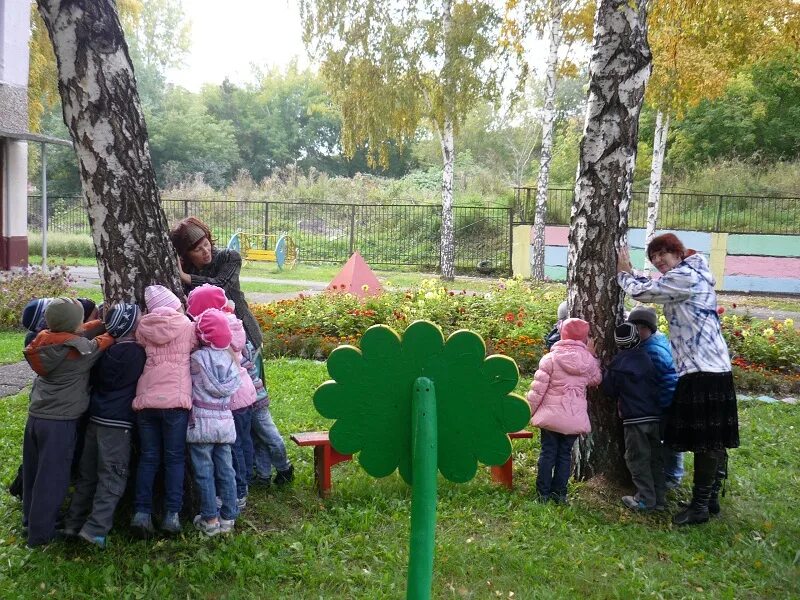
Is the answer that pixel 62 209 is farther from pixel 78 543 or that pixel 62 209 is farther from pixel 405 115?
pixel 78 543

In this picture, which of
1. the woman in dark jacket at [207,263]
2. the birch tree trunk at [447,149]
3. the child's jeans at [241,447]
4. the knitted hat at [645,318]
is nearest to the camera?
the child's jeans at [241,447]

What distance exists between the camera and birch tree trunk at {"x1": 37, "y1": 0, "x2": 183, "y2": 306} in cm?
362

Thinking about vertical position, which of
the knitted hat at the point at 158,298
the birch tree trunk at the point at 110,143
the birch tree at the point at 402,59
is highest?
the birch tree at the point at 402,59

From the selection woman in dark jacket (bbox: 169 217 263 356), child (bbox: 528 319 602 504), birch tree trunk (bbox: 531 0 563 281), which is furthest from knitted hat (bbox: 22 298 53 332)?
birch tree trunk (bbox: 531 0 563 281)

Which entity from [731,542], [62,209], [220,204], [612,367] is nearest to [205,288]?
[612,367]

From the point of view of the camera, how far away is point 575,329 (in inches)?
173

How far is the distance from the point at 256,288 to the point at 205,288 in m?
12.4

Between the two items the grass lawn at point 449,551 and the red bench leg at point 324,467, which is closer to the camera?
the grass lawn at point 449,551

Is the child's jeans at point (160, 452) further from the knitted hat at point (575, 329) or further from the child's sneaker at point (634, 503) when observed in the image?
the child's sneaker at point (634, 503)

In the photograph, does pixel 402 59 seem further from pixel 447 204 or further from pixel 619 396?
pixel 619 396

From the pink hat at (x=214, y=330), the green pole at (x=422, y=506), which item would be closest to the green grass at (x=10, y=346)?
the pink hat at (x=214, y=330)

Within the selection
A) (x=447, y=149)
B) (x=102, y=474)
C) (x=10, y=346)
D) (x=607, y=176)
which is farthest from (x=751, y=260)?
(x=102, y=474)

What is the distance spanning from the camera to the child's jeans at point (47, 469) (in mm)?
3631

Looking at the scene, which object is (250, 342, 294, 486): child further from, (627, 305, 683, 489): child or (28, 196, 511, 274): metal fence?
(28, 196, 511, 274): metal fence
